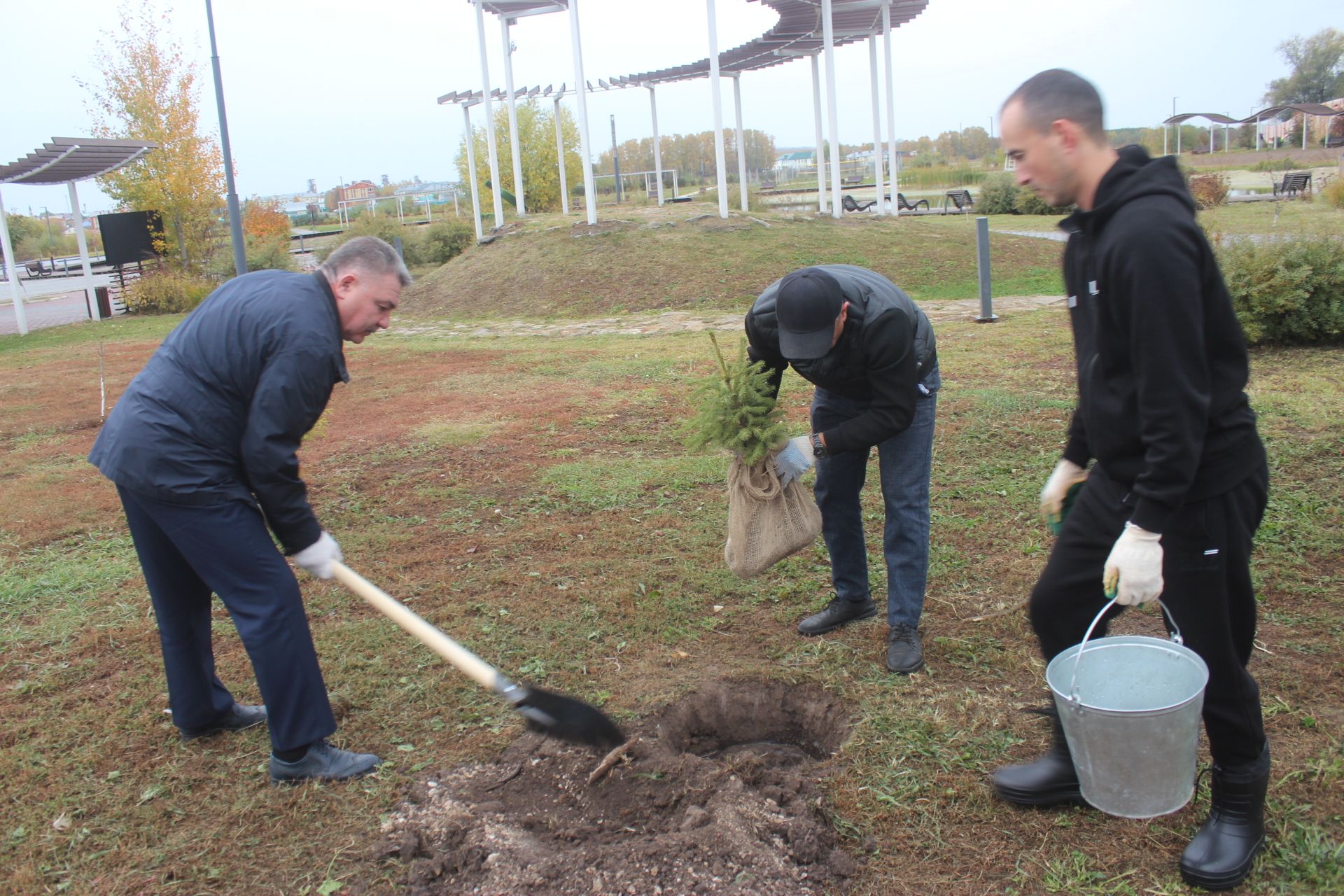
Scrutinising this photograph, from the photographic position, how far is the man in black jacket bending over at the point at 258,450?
289 centimetres

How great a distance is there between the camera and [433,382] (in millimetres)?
10922

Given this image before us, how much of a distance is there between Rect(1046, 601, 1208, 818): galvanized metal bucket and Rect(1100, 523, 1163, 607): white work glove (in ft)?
0.50

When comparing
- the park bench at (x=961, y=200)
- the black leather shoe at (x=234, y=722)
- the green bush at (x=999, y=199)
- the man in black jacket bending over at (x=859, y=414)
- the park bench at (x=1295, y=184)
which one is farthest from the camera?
the park bench at (x=961, y=200)

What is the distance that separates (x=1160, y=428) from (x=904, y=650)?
1749mm

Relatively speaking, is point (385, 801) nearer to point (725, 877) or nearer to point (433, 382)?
point (725, 877)

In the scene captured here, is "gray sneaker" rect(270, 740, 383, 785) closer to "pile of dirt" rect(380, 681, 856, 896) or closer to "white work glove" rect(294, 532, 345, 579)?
"pile of dirt" rect(380, 681, 856, 896)

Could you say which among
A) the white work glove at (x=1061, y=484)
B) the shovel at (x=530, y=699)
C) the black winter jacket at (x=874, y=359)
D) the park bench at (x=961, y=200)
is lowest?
the shovel at (x=530, y=699)

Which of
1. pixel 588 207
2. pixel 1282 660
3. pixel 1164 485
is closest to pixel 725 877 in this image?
pixel 1164 485

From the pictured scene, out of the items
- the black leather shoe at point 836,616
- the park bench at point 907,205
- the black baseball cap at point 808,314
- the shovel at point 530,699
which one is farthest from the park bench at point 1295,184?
the shovel at point 530,699

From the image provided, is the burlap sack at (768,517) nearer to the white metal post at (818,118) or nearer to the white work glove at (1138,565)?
the white work glove at (1138,565)

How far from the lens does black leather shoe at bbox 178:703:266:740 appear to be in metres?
3.51

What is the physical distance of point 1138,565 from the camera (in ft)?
7.41

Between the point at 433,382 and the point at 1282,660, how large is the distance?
29.4ft

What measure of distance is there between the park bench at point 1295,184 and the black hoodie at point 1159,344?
2755 cm
